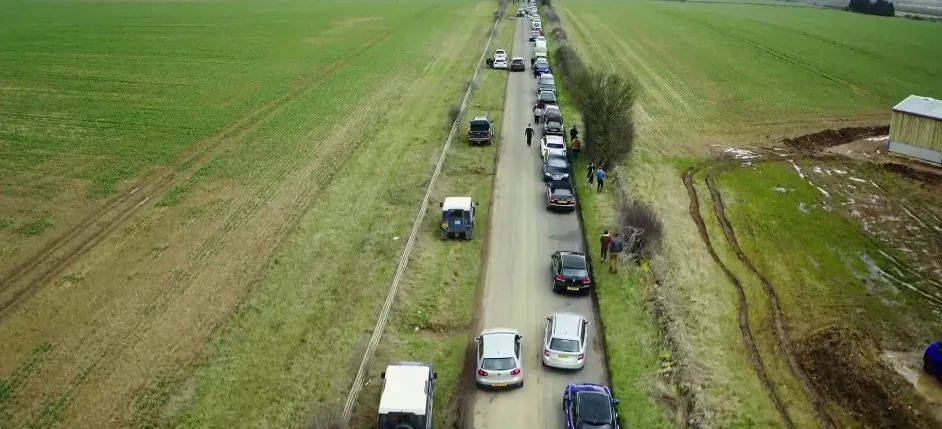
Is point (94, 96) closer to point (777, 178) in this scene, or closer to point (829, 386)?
point (777, 178)

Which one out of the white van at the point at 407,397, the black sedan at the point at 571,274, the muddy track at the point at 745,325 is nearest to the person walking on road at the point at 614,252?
the black sedan at the point at 571,274

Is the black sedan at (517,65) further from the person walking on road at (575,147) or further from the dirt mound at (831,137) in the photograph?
the person walking on road at (575,147)

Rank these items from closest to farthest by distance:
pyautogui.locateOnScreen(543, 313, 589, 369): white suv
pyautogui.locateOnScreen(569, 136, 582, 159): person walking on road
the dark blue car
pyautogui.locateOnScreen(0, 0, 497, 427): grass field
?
pyautogui.locateOnScreen(543, 313, 589, 369): white suv
pyautogui.locateOnScreen(0, 0, 497, 427): grass field
the dark blue car
pyautogui.locateOnScreen(569, 136, 582, 159): person walking on road

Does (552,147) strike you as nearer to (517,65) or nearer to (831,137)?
(831,137)

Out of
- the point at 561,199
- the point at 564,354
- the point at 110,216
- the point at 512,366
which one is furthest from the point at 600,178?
the point at 110,216

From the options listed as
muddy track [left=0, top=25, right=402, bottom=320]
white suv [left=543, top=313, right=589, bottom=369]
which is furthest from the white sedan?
muddy track [left=0, top=25, right=402, bottom=320]

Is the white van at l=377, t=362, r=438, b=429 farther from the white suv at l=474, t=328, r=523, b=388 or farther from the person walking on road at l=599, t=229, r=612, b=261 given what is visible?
the person walking on road at l=599, t=229, r=612, b=261

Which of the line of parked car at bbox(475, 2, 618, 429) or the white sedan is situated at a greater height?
the white sedan
